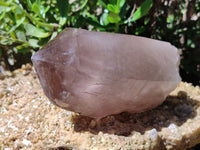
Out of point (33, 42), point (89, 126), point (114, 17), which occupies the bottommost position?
point (89, 126)

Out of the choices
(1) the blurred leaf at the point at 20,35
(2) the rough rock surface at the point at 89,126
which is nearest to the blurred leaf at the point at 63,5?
(1) the blurred leaf at the point at 20,35

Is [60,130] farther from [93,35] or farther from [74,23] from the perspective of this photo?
[74,23]

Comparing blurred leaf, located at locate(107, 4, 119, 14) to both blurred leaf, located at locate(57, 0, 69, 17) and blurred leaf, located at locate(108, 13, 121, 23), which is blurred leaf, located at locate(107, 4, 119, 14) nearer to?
blurred leaf, located at locate(108, 13, 121, 23)

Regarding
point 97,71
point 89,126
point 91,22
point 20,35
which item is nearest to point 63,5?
point 91,22

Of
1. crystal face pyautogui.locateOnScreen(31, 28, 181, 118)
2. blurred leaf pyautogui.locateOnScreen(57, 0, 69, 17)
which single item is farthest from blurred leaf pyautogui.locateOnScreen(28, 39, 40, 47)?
crystal face pyautogui.locateOnScreen(31, 28, 181, 118)

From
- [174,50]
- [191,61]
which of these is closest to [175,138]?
[174,50]

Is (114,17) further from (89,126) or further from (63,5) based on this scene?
(89,126)
